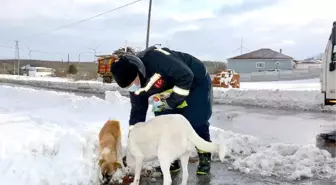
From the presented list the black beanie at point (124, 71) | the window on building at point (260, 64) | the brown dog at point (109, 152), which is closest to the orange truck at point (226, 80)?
the brown dog at point (109, 152)

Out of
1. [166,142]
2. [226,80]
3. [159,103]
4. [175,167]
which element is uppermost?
[226,80]

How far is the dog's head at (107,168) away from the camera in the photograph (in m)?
4.55

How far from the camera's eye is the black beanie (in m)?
4.25

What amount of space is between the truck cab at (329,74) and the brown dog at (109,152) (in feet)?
24.0

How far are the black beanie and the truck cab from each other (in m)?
7.58

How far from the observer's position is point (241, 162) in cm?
585

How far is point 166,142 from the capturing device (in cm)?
423

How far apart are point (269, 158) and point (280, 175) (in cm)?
61

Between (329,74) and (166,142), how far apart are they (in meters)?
7.61

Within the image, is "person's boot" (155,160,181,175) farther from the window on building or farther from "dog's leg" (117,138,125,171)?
the window on building

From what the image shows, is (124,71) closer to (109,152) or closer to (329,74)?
(109,152)

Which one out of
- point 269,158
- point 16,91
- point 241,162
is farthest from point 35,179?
point 16,91

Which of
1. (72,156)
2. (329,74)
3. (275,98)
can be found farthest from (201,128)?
(275,98)

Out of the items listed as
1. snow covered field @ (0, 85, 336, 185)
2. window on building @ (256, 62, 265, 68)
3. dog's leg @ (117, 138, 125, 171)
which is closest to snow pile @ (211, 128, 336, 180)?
snow covered field @ (0, 85, 336, 185)
